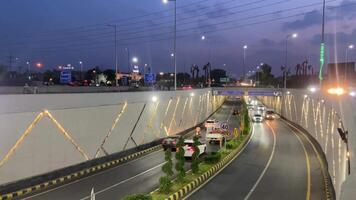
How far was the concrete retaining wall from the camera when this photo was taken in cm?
1467

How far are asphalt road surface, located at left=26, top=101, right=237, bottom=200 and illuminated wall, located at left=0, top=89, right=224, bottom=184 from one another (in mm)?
1643

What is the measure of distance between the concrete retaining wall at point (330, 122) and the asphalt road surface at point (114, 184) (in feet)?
29.9

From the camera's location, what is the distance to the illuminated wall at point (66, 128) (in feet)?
68.0

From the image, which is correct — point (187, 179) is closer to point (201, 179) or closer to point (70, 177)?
point (201, 179)

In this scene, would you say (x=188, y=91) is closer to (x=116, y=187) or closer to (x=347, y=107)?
(x=116, y=187)

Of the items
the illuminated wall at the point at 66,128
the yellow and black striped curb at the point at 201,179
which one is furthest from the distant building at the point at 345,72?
the illuminated wall at the point at 66,128

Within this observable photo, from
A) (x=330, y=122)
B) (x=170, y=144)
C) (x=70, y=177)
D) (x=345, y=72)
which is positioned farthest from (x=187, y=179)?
(x=345, y=72)

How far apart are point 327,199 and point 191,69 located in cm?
15968

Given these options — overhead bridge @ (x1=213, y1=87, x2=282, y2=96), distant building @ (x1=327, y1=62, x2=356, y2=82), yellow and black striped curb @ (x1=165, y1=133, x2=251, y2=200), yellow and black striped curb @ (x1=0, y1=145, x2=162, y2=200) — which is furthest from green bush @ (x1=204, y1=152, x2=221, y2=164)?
overhead bridge @ (x1=213, y1=87, x2=282, y2=96)

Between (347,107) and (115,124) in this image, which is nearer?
(347,107)

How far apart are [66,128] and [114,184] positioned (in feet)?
14.1

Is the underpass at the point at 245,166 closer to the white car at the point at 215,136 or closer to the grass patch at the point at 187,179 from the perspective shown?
the grass patch at the point at 187,179

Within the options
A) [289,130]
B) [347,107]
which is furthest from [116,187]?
[289,130]

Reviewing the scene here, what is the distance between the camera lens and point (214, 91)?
82.9m
